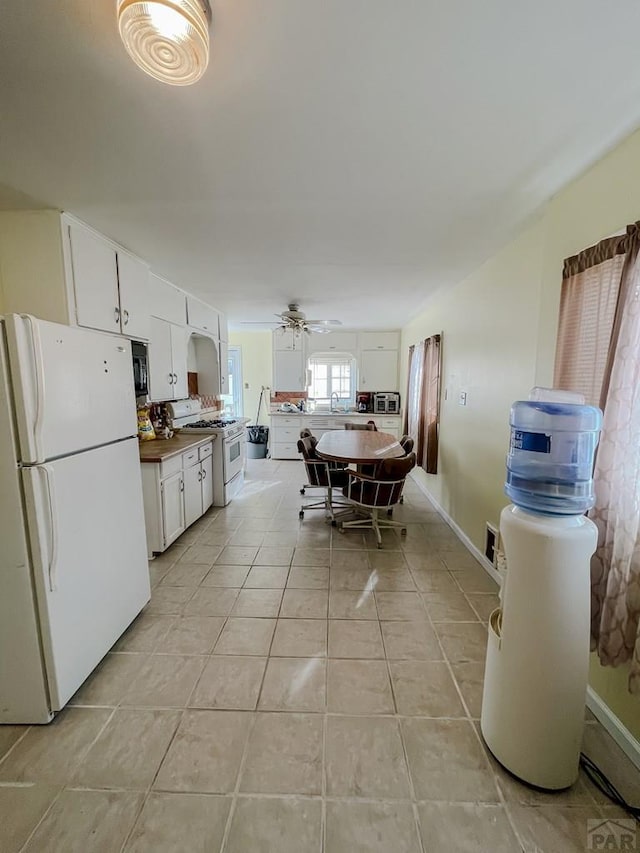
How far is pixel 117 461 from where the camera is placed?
6.23ft

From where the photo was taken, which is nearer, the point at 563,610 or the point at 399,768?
the point at 563,610

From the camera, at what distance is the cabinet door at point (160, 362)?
126 inches

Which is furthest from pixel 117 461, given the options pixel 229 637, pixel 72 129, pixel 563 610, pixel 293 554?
pixel 563 610

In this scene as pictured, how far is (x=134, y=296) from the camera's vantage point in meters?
2.76

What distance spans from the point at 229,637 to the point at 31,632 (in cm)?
93

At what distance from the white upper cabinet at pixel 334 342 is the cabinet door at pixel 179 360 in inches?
114

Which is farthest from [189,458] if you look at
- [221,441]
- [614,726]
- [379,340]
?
[379,340]

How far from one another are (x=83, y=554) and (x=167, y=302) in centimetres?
254

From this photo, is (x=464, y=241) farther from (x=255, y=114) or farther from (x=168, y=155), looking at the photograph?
(x=168, y=155)

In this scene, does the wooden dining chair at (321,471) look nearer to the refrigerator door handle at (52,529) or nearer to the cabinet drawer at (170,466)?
the cabinet drawer at (170,466)

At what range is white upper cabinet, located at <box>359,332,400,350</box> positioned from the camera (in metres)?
6.31

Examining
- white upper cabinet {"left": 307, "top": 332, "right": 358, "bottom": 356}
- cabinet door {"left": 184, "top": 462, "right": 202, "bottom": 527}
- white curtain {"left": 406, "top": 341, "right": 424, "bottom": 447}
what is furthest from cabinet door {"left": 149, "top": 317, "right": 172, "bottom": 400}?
white upper cabinet {"left": 307, "top": 332, "right": 358, "bottom": 356}

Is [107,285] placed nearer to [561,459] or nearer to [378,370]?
[561,459]

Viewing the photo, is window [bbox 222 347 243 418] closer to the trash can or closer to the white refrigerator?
the trash can
